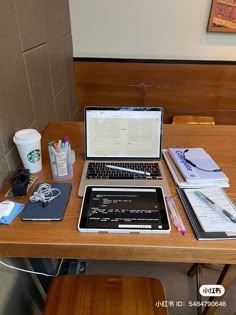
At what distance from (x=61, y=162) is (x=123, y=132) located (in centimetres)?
30

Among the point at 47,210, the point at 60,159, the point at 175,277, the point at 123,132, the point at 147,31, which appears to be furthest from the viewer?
the point at 147,31

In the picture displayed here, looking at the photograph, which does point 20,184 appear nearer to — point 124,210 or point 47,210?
point 47,210

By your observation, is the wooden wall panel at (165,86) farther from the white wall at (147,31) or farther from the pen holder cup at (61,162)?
the pen holder cup at (61,162)

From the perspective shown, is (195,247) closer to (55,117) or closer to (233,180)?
(233,180)

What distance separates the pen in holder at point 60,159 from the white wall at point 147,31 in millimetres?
1707

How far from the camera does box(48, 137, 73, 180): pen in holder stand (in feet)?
3.06

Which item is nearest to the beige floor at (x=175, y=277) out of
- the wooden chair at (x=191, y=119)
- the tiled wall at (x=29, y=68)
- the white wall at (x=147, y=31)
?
the tiled wall at (x=29, y=68)

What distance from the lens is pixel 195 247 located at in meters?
0.70

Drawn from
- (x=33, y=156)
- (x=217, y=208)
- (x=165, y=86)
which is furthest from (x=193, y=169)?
(x=165, y=86)

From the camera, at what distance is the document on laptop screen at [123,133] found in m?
1.03

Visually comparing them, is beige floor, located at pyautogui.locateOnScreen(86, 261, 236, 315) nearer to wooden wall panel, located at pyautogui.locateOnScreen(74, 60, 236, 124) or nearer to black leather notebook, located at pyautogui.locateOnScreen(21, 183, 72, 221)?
black leather notebook, located at pyautogui.locateOnScreen(21, 183, 72, 221)

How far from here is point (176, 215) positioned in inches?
31.5

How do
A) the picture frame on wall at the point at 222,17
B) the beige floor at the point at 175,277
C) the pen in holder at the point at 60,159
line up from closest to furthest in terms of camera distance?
the pen in holder at the point at 60,159 < the beige floor at the point at 175,277 < the picture frame on wall at the point at 222,17

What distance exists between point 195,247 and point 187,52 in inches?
83.5
